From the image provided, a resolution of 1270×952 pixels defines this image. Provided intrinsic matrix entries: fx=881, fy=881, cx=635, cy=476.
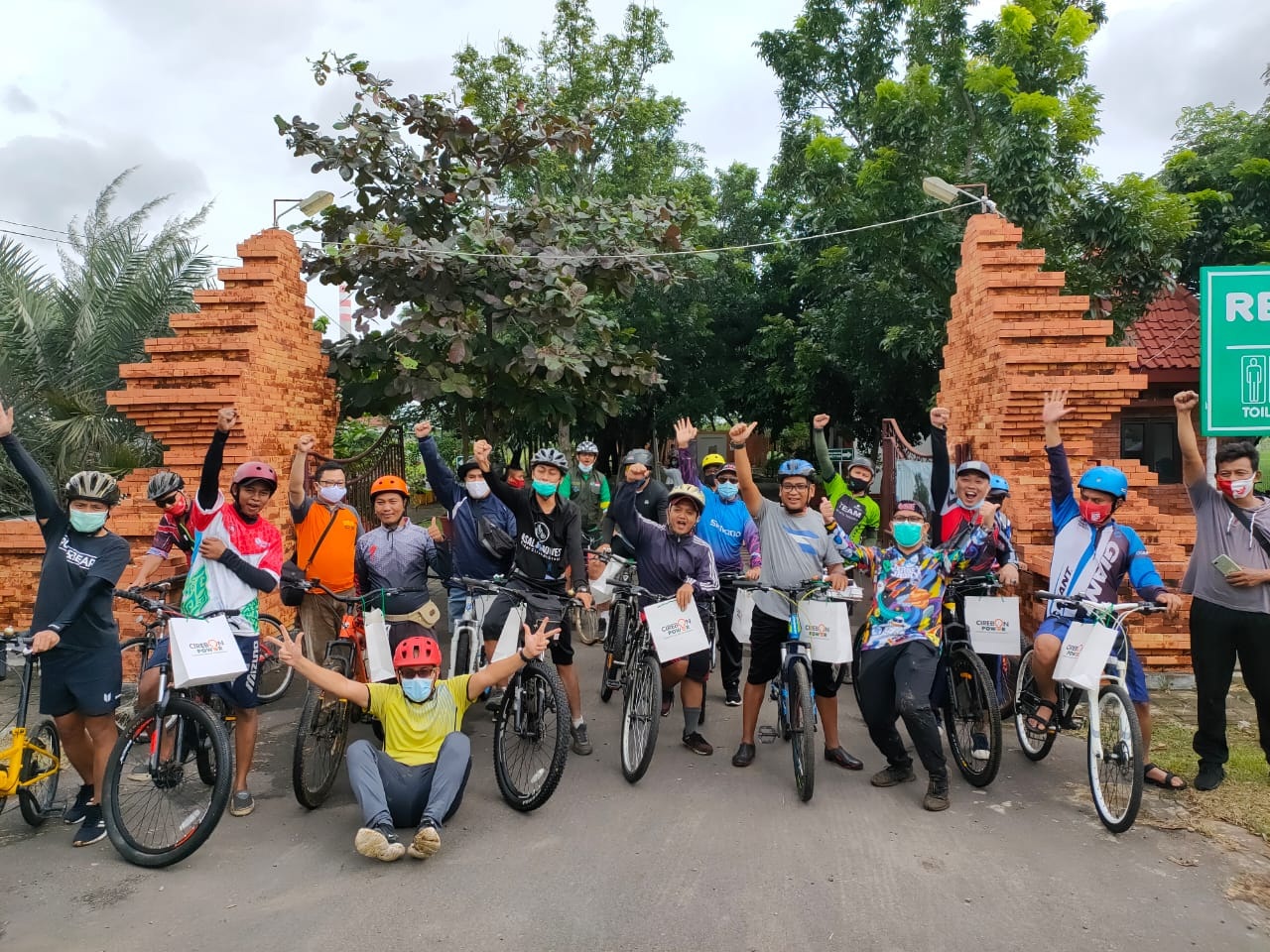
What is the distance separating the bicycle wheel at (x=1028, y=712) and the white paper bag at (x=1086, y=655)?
0.52 metres

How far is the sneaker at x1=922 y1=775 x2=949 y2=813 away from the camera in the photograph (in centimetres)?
457

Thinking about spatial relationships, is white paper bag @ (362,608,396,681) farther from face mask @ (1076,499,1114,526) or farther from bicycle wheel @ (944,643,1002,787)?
face mask @ (1076,499,1114,526)

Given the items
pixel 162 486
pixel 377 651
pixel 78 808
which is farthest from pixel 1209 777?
pixel 162 486

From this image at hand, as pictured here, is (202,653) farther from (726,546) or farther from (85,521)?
(726,546)

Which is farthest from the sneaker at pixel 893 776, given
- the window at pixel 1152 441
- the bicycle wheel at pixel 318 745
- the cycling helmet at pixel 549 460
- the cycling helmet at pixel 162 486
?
the window at pixel 1152 441

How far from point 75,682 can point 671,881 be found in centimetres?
288

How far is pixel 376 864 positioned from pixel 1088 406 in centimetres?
643

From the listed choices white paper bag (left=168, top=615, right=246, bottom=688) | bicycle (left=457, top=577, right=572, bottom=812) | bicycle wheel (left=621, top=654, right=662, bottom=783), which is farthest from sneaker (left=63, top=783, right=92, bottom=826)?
bicycle wheel (left=621, top=654, right=662, bottom=783)

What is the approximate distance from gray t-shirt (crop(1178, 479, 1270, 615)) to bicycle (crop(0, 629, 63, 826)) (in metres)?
5.90

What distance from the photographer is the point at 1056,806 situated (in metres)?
4.63

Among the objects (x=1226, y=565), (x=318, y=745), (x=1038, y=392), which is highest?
(x=1038, y=392)

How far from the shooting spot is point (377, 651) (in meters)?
4.88

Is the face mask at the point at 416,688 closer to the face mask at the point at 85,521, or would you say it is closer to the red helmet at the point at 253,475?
the red helmet at the point at 253,475

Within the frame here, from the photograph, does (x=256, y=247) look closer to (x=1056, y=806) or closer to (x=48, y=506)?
(x=48, y=506)
